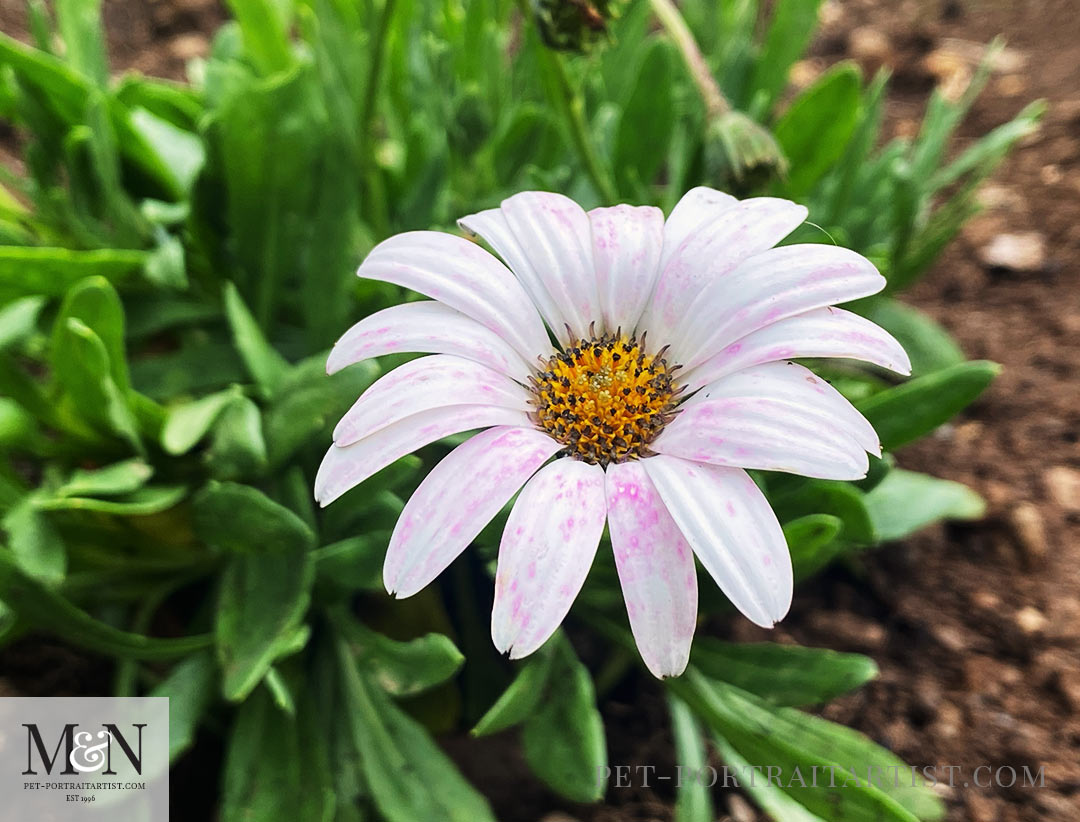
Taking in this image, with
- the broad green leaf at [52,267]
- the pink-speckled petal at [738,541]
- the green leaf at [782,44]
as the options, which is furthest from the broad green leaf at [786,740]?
the green leaf at [782,44]

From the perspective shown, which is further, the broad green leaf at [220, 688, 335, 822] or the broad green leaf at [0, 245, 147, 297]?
the broad green leaf at [0, 245, 147, 297]

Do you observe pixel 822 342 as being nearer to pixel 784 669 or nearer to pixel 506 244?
pixel 506 244

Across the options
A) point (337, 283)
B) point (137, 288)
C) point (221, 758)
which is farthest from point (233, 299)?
point (221, 758)

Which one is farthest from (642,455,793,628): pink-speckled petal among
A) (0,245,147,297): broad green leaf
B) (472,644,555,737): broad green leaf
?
(0,245,147,297): broad green leaf

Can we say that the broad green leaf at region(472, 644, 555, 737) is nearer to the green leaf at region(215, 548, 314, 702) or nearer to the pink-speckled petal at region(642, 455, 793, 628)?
the green leaf at region(215, 548, 314, 702)

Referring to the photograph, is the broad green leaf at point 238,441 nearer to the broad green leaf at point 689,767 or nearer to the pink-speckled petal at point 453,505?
the pink-speckled petal at point 453,505

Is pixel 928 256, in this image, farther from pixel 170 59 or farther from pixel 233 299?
pixel 170 59

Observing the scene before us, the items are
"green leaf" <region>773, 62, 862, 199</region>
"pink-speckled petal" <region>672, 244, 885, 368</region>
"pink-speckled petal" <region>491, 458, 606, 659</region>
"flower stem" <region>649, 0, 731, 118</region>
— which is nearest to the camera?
"pink-speckled petal" <region>491, 458, 606, 659</region>

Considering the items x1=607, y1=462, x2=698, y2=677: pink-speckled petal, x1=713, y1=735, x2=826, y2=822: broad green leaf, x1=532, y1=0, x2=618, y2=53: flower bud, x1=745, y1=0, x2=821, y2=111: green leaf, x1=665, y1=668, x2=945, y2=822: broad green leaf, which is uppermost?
x1=745, y1=0, x2=821, y2=111: green leaf
